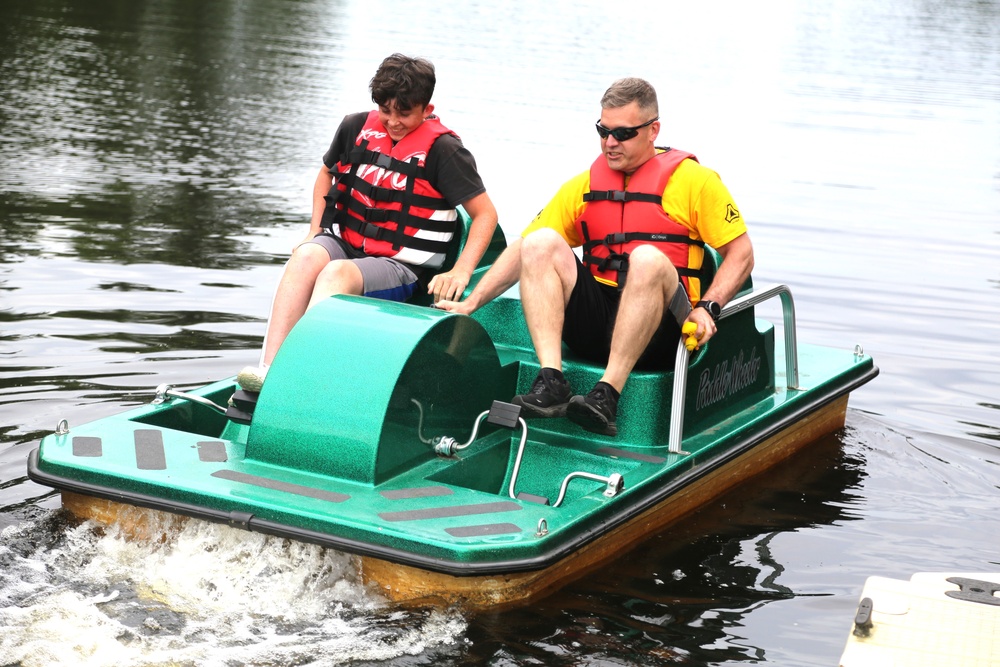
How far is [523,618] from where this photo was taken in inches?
143

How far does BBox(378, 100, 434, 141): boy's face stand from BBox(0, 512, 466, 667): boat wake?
1.75 meters

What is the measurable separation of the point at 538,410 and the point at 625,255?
80 centimetres

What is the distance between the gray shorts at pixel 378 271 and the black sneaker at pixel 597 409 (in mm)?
857

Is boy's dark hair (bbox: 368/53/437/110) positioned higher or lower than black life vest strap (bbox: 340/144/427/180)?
higher

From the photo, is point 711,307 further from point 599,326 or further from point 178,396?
point 178,396

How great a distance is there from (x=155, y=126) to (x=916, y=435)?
9.60 meters

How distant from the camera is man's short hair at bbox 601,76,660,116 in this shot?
14.9ft

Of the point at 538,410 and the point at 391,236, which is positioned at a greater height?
the point at 391,236

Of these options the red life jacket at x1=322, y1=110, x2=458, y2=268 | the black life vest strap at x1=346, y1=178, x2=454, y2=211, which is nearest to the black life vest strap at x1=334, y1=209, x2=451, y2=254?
the red life jacket at x1=322, y1=110, x2=458, y2=268

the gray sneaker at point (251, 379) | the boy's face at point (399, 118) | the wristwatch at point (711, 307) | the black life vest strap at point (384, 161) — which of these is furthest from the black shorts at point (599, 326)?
the gray sneaker at point (251, 379)

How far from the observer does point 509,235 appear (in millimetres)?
9930

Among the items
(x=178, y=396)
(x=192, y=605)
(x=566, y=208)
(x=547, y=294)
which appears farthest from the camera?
(x=566, y=208)

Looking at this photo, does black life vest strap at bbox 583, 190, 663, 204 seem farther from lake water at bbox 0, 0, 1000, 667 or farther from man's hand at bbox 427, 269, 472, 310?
lake water at bbox 0, 0, 1000, 667

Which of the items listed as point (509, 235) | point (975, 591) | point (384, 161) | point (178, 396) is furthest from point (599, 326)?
point (509, 235)
